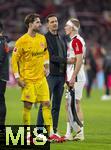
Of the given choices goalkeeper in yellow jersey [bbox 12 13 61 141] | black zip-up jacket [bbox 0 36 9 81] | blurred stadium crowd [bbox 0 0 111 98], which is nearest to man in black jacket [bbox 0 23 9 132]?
black zip-up jacket [bbox 0 36 9 81]

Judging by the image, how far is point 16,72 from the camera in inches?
517

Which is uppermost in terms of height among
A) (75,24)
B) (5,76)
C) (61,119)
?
(75,24)

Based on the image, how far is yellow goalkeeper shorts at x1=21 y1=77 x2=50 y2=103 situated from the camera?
521 inches

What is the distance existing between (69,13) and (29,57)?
30.2m

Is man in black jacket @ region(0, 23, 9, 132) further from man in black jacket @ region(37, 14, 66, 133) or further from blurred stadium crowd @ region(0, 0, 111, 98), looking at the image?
blurred stadium crowd @ region(0, 0, 111, 98)

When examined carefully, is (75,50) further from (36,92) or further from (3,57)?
(3,57)

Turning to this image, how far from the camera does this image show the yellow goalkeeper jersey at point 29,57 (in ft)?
43.4

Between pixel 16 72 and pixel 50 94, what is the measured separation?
4.17 ft

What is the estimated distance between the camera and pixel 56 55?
14336 mm

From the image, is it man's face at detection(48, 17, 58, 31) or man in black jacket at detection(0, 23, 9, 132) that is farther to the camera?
man in black jacket at detection(0, 23, 9, 132)

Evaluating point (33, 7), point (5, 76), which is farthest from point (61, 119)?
point (33, 7)

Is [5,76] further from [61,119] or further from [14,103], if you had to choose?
[14,103]

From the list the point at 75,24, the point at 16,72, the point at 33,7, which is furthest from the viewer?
the point at 33,7

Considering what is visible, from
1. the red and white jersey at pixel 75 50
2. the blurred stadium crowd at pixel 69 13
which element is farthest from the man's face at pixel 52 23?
the blurred stadium crowd at pixel 69 13
